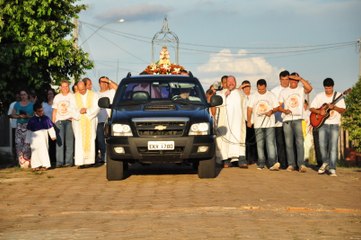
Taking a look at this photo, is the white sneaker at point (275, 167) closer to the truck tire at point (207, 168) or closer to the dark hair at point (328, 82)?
the dark hair at point (328, 82)

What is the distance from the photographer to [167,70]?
2447cm

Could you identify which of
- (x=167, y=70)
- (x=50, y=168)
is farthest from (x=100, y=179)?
(x=167, y=70)

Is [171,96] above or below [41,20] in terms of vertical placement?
below

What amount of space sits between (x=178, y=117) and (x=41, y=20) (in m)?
13.4

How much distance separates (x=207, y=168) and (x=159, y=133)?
1259mm

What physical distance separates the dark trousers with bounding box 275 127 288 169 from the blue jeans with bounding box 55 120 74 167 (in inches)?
178

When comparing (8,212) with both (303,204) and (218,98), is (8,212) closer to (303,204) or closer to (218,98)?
(303,204)

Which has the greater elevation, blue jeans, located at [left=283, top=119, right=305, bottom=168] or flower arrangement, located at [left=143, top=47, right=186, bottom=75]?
flower arrangement, located at [left=143, top=47, right=186, bottom=75]

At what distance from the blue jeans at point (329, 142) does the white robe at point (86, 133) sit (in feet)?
16.1

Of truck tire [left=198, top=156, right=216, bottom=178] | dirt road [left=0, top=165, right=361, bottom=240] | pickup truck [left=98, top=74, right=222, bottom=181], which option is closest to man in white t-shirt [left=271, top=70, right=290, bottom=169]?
dirt road [left=0, top=165, right=361, bottom=240]

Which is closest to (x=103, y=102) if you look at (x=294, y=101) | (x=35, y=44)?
(x=294, y=101)

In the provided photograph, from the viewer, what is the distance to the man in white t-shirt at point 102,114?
67.1ft

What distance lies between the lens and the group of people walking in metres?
19.6

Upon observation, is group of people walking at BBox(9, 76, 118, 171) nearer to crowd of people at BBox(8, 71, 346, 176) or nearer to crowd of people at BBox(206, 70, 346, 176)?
crowd of people at BBox(8, 71, 346, 176)
